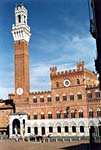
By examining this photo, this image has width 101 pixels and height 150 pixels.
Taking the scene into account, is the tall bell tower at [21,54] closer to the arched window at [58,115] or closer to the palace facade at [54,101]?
the palace facade at [54,101]

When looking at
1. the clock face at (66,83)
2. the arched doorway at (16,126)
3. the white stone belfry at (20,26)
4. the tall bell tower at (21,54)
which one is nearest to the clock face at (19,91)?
the tall bell tower at (21,54)

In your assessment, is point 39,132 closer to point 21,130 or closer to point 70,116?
point 21,130

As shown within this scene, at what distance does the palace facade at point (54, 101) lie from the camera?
39.8 metres

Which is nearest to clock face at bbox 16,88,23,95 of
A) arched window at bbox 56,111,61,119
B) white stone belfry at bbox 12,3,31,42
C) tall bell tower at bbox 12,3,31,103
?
tall bell tower at bbox 12,3,31,103

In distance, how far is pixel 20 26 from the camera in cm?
4641

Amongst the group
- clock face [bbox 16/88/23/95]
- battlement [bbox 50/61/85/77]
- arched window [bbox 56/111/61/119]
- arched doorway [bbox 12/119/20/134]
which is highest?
battlement [bbox 50/61/85/77]

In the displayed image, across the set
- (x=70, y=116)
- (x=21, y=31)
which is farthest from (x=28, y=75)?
(x=70, y=116)

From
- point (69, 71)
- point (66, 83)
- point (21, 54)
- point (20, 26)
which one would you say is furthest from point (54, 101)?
point (20, 26)

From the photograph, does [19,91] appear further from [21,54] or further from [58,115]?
[58,115]

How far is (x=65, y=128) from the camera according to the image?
41.0 meters

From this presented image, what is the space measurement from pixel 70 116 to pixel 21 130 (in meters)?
7.38

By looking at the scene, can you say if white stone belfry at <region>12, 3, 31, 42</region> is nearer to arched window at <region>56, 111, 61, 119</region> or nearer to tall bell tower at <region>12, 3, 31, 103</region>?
tall bell tower at <region>12, 3, 31, 103</region>

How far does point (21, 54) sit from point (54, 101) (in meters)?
9.04

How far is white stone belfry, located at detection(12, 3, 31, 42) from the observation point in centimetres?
4601
